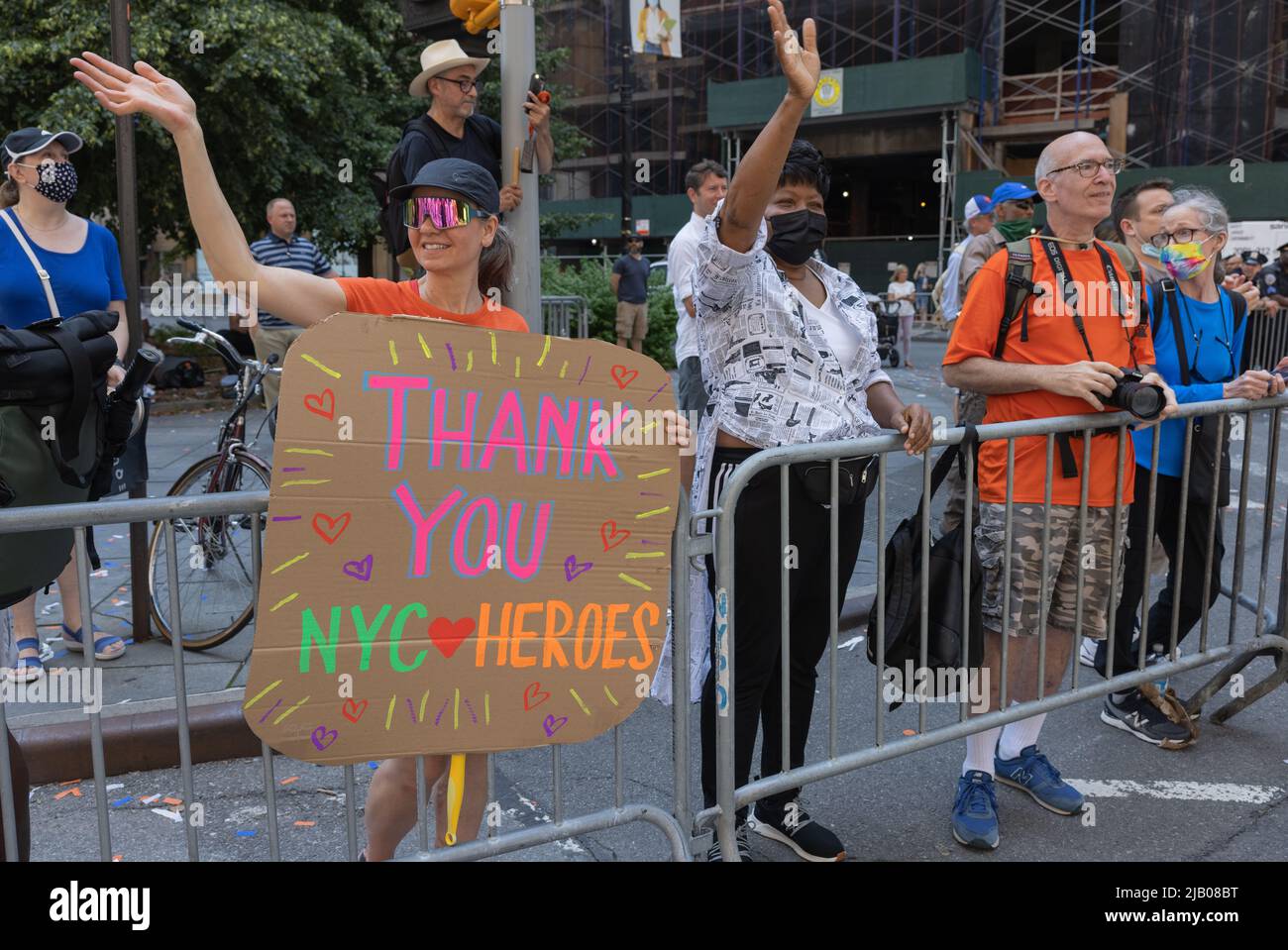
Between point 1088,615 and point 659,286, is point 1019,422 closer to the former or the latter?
point 1088,615

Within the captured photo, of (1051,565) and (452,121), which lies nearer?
(1051,565)

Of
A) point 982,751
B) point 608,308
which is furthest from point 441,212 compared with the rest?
point 608,308

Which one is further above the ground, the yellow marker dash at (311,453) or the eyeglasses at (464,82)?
the eyeglasses at (464,82)

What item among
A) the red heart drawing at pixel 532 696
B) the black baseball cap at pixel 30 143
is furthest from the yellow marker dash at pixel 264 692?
the black baseball cap at pixel 30 143

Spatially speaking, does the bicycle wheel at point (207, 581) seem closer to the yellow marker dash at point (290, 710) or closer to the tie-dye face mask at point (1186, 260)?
the yellow marker dash at point (290, 710)

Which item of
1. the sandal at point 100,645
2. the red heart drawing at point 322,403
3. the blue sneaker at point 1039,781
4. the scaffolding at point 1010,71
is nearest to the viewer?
the red heart drawing at point 322,403

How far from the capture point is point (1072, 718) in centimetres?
474

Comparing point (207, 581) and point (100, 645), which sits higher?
point (207, 581)

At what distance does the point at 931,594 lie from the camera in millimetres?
3490

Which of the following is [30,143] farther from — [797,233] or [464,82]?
[797,233]

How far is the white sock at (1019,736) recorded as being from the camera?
3.97m

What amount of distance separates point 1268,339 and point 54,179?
13896mm

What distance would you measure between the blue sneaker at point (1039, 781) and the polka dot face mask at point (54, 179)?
408cm
